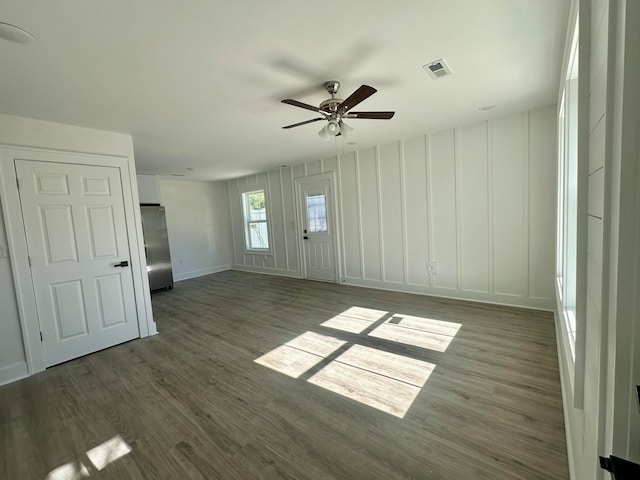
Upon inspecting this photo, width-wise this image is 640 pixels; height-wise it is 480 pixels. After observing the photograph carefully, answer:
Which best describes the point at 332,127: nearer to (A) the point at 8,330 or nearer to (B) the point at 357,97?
(B) the point at 357,97

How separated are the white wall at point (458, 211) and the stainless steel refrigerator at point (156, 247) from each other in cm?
359

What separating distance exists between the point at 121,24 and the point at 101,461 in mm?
2596

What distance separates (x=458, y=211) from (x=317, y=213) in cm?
275

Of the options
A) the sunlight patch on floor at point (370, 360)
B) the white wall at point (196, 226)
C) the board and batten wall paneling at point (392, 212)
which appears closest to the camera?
the sunlight patch on floor at point (370, 360)

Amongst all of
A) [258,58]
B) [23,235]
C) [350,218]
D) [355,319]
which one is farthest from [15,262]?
[350,218]

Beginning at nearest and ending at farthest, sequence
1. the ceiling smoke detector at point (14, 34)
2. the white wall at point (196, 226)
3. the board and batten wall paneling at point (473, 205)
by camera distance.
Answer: the ceiling smoke detector at point (14, 34), the board and batten wall paneling at point (473, 205), the white wall at point (196, 226)

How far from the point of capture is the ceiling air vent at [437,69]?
7.20ft

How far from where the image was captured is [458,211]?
4141 mm

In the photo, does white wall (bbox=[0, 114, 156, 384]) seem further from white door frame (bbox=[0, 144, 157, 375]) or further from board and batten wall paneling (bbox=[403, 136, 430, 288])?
board and batten wall paneling (bbox=[403, 136, 430, 288])

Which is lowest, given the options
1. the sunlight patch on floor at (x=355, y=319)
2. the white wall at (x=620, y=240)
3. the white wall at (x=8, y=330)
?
the sunlight patch on floor at (x=355, y=319)

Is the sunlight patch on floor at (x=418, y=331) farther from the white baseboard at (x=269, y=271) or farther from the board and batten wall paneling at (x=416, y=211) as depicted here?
the white baseboard at (x=269, y=271)

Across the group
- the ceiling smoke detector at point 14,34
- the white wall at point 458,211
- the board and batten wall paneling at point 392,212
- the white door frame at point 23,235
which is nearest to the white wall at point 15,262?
the white door frame at point 23,235

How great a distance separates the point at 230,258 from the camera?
315 inches

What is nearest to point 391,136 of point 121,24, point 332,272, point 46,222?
point 332,272
